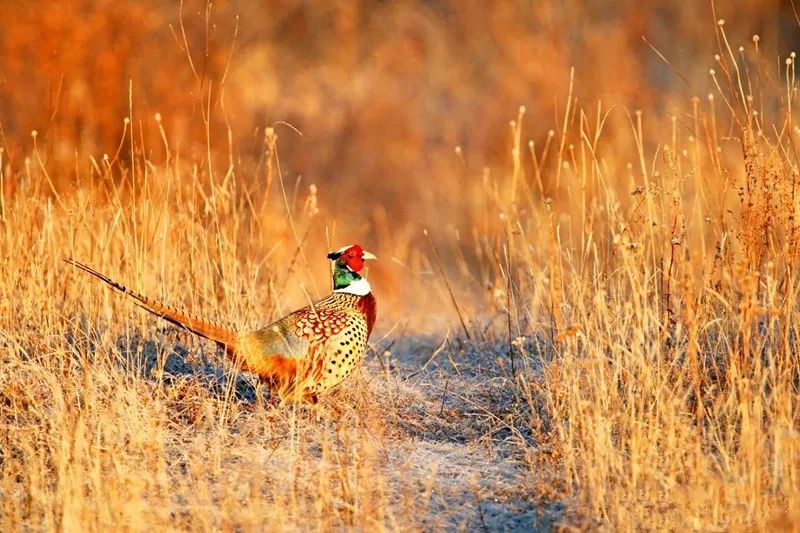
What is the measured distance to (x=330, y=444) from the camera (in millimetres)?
4129

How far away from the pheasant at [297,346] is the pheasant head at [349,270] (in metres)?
0.17

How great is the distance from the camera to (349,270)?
16.2 ft

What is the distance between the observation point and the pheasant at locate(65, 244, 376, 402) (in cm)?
452

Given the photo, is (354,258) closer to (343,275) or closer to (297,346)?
(343,275)

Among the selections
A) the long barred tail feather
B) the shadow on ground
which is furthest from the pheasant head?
the long barred tail feather

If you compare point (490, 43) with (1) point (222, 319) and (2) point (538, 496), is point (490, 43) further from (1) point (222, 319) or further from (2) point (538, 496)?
(2) point (538, 496)

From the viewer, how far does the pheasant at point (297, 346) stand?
14.8 ft

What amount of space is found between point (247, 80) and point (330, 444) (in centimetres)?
909

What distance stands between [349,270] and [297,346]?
1.62 ft

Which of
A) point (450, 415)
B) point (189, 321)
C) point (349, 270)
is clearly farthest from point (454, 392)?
point (189, 321)

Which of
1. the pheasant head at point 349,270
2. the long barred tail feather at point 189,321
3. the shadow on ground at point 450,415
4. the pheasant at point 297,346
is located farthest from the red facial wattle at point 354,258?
the long barred tail feather at point 189,321

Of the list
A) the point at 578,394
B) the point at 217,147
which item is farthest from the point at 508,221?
the point at 217,147

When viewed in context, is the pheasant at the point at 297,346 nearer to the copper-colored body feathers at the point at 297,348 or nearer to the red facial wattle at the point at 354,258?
the copper-colored body feathers at the point at 297,348

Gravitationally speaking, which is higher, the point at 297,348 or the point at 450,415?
the point at 297,348
